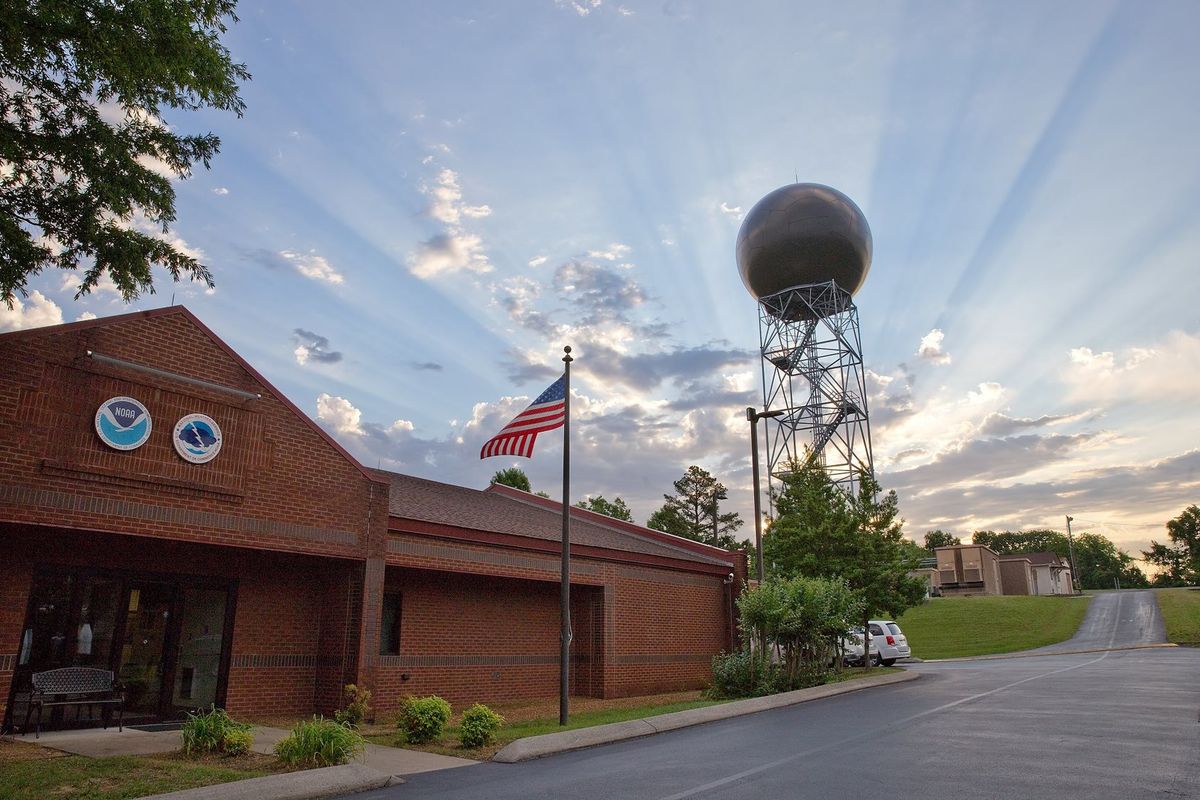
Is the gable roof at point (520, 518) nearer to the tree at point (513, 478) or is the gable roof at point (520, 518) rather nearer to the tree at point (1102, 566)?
the tree at point (513, 478)

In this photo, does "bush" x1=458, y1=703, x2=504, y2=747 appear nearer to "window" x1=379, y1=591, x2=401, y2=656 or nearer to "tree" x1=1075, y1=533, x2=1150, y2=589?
"window" x1=379, y1=591, x2=401, y2=656

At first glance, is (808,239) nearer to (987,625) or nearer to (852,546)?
(852,546)

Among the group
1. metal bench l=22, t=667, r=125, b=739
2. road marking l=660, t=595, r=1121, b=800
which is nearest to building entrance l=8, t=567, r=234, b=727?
metal bench l=22, t=667, r=125, b=739

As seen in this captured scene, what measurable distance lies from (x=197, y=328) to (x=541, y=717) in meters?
9.54

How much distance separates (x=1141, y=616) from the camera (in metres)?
54.3

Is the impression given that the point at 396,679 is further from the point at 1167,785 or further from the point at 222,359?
the point at 1167,785

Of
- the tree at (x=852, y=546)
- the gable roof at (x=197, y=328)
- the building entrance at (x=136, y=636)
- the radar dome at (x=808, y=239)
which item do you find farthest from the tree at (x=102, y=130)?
the radar dome at (x=808, y=239)

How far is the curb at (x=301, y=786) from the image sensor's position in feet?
27.6

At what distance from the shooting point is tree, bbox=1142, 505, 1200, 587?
104 meters

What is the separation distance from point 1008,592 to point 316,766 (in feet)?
277

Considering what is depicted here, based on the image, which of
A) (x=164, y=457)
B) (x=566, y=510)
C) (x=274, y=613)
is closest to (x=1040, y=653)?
(x=566, y=510)

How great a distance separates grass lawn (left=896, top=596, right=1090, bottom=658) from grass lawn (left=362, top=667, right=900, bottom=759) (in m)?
25.5

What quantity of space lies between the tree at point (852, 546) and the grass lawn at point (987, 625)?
1611cm

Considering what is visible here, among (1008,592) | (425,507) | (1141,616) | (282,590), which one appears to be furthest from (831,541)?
(1008,592)
